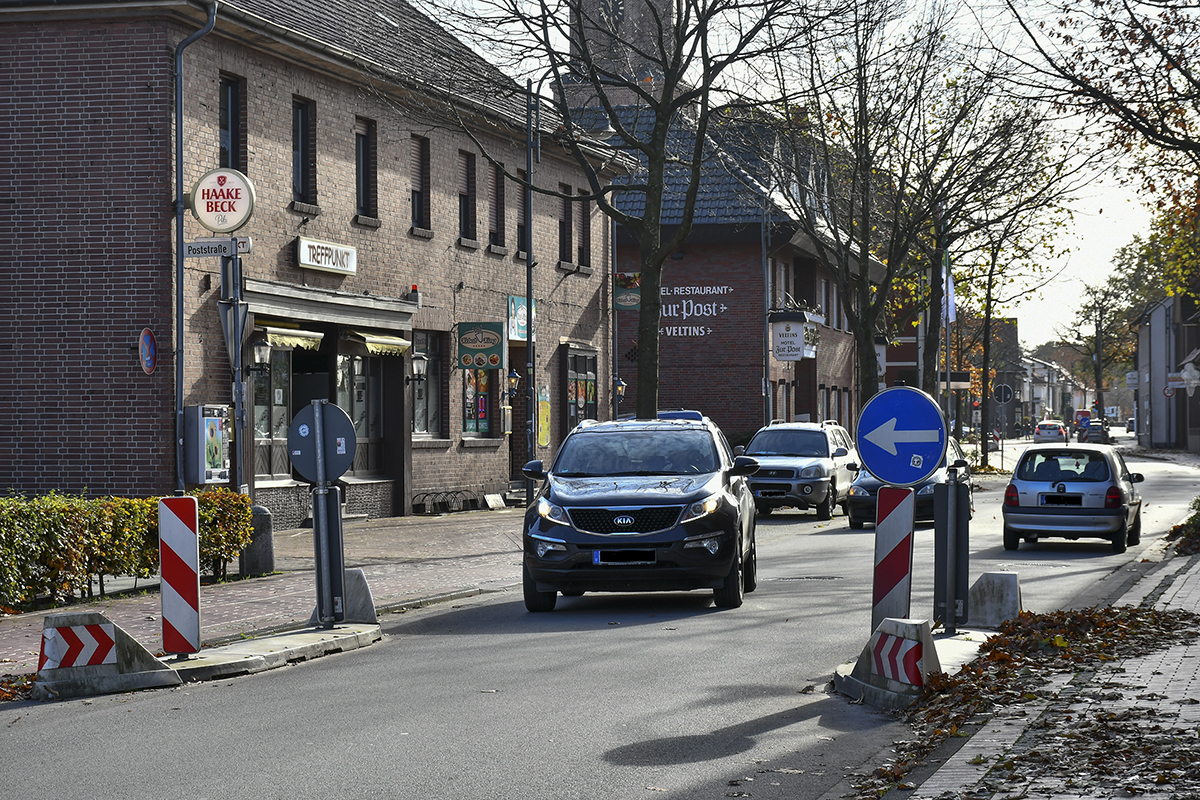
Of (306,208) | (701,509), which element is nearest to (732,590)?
(701,509)

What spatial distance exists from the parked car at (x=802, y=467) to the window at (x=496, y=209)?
691 cm

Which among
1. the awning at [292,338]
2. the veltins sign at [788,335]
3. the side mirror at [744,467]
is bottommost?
the side mirror at [744,467]

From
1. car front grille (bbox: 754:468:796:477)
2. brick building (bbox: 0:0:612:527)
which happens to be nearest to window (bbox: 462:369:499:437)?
brick building (bbox: 0:0:612:527)

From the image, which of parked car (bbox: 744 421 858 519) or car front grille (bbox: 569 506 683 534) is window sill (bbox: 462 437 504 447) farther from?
car front grille (bbox: 569 506 683 534)

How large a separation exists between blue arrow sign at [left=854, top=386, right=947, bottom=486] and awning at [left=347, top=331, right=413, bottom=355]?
54.9 ft

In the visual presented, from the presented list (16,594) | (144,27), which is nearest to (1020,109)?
(144,27)

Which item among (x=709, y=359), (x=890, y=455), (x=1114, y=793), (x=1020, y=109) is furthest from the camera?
(x=709, y=359)

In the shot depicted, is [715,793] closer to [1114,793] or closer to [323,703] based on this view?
[1114,793]

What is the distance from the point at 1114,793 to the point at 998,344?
103 meters

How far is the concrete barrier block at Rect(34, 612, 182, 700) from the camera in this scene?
9461 millimetres

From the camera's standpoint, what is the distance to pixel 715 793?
6.52m

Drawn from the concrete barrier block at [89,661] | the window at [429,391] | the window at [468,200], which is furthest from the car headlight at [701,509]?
the window at [468,200]

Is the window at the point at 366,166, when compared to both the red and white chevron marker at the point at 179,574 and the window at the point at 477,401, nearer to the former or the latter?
the window at the point at 477,401

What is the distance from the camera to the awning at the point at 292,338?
2283 cm
